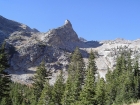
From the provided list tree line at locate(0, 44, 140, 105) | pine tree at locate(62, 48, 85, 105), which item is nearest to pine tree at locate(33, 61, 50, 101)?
tree line at locate(0, 44, 140, 105)

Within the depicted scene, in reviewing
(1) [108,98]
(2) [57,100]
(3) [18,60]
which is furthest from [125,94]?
(3) [18,60]

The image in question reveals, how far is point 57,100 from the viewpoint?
6275 centimetres

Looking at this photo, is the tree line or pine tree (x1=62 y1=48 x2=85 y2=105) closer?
the tree line

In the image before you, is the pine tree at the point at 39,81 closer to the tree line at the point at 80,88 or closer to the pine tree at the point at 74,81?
the tree line at the point at 80,88

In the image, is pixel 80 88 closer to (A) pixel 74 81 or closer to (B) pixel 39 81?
(A) pixel 74 81

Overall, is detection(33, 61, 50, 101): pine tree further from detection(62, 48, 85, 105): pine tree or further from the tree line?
detection(62, 48, 85, 105): pine tree

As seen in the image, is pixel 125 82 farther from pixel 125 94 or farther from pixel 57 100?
pixel 57 100

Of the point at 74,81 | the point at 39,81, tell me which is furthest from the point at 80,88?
the point at 39,81

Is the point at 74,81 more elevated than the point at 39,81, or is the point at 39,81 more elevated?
the point at 39,81

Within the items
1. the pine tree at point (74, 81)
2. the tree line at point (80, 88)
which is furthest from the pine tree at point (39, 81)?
the pine tree at point (74, 81)

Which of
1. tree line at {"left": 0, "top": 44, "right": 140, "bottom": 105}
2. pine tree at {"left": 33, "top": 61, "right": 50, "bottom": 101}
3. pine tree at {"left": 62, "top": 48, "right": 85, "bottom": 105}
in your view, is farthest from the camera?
pine tree at {"left": 33, "top": 61, "right": 50, "bottom": 101}

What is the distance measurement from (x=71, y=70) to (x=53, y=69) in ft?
358

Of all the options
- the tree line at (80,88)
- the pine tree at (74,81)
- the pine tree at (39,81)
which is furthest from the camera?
the pine tree at (39,81)

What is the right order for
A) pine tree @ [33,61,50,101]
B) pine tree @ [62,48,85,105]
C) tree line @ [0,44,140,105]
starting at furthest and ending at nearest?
pine tree @ [33,61,50,101] → pine tree @ [62,48,85,105] → tree line @ [0,44,140,105]
